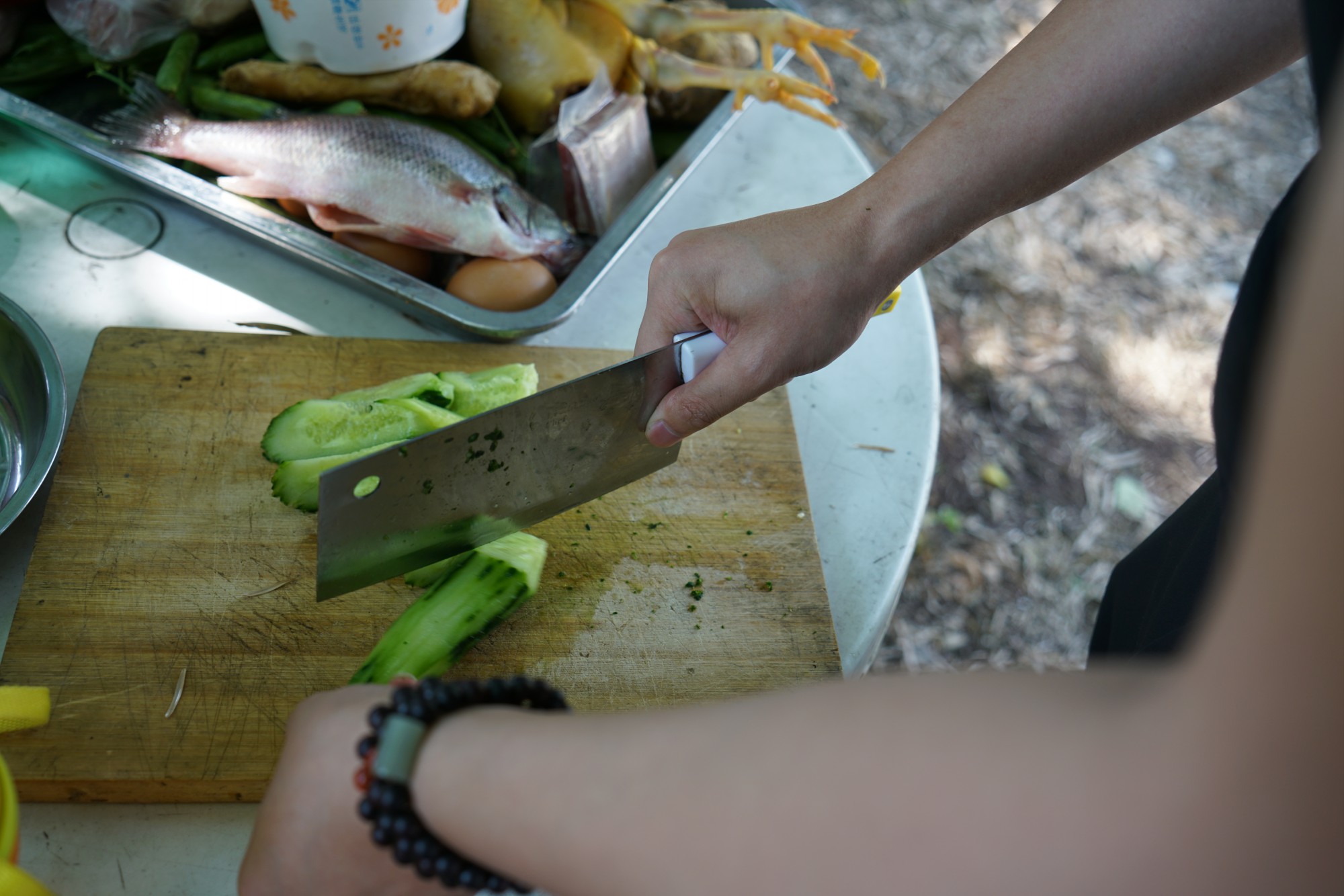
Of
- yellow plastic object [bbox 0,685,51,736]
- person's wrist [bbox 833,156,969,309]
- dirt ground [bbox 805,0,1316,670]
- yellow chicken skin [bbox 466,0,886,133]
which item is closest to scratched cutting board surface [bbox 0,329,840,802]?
yellow plastic object [bbox 0,685,51,736]

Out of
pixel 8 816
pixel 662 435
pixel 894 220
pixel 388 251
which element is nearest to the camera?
pixel 8 816

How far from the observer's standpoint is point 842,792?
58cm

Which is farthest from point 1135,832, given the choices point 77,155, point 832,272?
point 77,155

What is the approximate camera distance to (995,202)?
4.02 ft

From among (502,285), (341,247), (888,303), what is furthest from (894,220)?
(341,247)

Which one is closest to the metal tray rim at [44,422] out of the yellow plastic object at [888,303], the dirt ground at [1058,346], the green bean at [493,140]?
the green bean at [493,140]

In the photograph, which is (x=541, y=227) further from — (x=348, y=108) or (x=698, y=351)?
(x=698, y=351)

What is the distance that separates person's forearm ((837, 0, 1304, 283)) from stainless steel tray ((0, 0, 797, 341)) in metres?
0.62

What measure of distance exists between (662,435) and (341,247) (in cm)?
77

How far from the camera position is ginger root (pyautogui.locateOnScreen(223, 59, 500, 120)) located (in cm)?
187

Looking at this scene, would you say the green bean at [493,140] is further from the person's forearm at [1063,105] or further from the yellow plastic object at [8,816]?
the yellow plastic object at [8,816]

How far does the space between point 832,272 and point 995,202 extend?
25 centimetres

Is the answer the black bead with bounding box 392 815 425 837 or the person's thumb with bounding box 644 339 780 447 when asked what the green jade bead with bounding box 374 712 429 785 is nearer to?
the black bead with bounding box 392 815 425 837

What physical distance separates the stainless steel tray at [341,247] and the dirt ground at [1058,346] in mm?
1671
